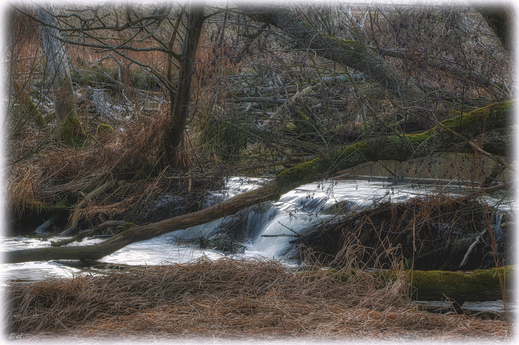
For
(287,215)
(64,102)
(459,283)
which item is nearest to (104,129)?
(64,102)

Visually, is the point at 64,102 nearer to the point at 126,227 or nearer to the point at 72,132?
the point at 72,132

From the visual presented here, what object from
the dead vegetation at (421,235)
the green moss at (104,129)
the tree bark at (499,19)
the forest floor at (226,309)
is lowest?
the forest floor at (226,309)

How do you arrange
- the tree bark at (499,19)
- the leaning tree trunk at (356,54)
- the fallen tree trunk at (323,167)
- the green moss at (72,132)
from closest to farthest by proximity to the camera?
1. the tree bark at (499,19)
2. the fallen tree trunk at (323,167)
3. the leaning tree trunk at (356,54)
4. the green moss at (72,132)

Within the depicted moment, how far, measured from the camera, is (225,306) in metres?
3.91

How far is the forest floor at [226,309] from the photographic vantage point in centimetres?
333

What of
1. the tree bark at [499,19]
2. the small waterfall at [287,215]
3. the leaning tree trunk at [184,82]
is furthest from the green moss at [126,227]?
the tree bark at [499,19]

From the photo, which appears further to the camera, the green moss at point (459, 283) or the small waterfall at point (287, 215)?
the small waterfall at point (287, 215)

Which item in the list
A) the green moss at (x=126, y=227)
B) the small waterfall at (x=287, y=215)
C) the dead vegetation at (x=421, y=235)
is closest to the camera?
the dead vegetation at (x=421, y=235)

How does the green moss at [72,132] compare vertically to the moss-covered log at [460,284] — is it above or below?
above

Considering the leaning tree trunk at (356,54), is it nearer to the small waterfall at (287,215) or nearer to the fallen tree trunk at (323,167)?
the fallen tree trunk at (323,167)

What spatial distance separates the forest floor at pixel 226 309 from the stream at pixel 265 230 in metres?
1.58

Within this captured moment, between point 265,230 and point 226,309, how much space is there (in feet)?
12.0

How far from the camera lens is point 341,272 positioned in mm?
4504

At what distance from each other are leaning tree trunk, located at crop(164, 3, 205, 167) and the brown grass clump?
2.67 metres
